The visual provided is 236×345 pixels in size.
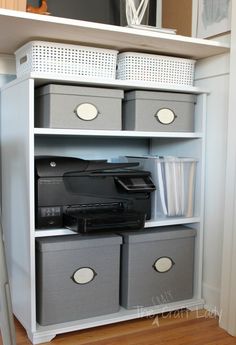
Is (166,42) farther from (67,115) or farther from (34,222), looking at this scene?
(34,222)

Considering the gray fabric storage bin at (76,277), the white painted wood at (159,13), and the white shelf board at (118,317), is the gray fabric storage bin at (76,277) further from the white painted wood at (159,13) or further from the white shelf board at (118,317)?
the white painted wood at (159,13)

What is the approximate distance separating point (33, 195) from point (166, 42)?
0.67 meters

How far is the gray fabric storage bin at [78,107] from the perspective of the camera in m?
1.39

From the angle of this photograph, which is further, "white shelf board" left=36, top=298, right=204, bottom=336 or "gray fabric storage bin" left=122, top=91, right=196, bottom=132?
"gray fabric storage bin" left=122, top=91, right=196, bottom=132

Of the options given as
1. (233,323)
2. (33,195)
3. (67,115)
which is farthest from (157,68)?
(233,323)

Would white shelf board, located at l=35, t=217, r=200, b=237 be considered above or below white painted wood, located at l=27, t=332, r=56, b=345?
above

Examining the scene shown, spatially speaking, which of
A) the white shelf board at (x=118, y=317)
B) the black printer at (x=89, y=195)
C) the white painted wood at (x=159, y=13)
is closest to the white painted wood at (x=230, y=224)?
the white shelf board at (x=118, y=317)

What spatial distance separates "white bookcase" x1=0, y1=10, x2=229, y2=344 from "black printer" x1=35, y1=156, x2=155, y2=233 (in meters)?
0.05

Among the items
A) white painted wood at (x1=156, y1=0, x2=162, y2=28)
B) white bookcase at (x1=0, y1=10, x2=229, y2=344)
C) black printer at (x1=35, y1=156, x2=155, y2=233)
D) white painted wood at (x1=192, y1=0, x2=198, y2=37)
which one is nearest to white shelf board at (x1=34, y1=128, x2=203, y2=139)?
white bookcase at (x1=0, y1=10, x2=229, y2=344)

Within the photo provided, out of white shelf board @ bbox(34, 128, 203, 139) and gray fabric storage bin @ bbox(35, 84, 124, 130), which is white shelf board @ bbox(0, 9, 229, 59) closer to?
gray fabric storage bin @ bbox(35, 84, 124, 130)

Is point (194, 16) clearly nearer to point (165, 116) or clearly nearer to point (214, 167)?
point (165, 116)

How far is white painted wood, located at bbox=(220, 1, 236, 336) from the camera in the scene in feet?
4.80

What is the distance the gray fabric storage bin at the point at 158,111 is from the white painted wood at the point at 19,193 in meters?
0.39

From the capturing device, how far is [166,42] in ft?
4.77
